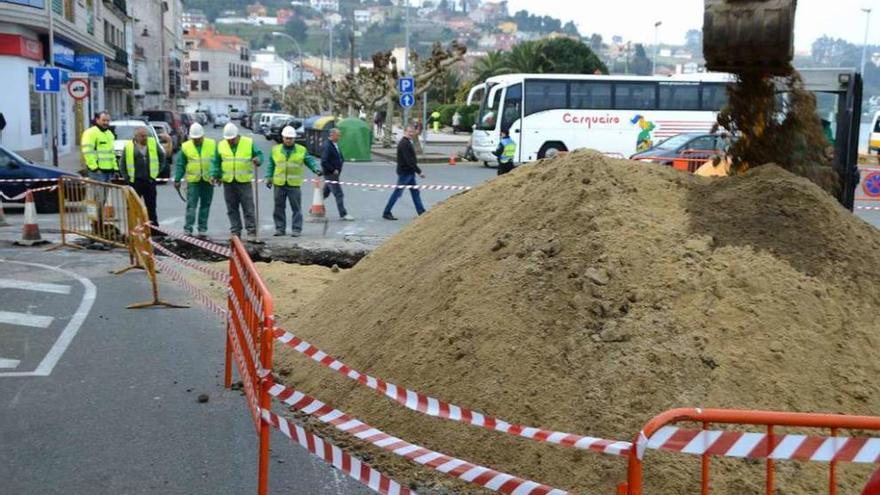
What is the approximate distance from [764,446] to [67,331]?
7.43m

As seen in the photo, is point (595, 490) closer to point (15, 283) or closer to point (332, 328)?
point (332, 328)

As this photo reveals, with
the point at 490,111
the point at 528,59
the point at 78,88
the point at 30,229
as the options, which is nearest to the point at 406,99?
the point at 490,111

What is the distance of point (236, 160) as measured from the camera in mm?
14992

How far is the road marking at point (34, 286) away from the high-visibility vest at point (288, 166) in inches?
194

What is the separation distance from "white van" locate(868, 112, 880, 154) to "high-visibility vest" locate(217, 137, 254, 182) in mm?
31220

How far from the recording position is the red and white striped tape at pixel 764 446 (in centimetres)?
364

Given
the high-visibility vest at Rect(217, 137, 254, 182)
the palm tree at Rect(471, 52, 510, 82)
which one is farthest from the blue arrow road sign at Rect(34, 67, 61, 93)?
the palm tree at Rect(471, 52, 510, 82)

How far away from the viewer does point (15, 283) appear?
11.7 meters

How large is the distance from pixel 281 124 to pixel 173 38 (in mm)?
62607

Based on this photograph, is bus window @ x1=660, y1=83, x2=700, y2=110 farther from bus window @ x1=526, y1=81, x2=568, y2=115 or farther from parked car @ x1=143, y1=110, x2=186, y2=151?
parked car @ x1=143, y1=110, x2=186, y2=151

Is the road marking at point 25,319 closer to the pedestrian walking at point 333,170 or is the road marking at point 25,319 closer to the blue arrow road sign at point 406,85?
the pedestrian walking at point 333,170

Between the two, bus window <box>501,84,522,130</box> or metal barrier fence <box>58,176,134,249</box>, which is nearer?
metal barrier fence <box>58,176,134,249</box>

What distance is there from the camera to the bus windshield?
34172 mm

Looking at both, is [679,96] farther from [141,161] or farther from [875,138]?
[141,161]
